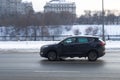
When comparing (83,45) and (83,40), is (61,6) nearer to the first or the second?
(83,40)

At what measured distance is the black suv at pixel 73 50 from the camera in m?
20.9

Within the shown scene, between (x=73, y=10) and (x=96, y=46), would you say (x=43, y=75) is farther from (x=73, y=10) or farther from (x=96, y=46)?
(x=73, y=10)

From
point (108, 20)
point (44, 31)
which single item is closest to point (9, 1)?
point (108, 20)

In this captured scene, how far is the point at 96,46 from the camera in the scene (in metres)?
21.2

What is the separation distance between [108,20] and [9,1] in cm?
5059

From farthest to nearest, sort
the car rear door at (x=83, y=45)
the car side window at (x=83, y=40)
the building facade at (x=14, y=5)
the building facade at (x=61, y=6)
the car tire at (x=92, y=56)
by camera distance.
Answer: the building facade at (x=61, y=6), the building facade at (x=14, y=5), the car side window at (x=83, y=40), the car rear door at (x=83, y=45), the car tire at (x=92, y=56)

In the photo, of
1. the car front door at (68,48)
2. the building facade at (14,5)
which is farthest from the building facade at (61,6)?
the car front door at (68,48)

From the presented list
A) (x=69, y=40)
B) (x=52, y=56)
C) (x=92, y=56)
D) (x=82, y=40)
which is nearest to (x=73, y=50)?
(x=69, y=40)

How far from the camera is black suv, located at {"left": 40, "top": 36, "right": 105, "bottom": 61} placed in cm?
2092

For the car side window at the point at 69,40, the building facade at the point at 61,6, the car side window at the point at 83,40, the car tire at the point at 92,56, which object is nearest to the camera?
the car tire at the point at 92,56

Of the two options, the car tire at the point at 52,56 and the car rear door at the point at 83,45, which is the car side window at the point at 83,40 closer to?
the car rear door at the point at 83,45

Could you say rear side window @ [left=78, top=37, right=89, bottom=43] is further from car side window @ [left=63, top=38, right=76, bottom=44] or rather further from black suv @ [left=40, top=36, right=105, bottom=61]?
car side window @ [left=63, top=38, right=76, bottom=44]

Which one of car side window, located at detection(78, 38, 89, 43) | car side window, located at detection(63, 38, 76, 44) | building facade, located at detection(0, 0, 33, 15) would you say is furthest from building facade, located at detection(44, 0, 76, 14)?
car side window, located at detection(63, 38, 76, 44)

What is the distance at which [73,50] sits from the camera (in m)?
21.0
